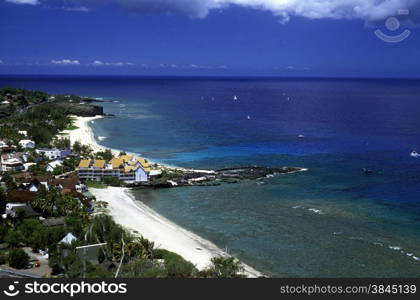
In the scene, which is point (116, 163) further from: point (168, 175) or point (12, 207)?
point (12, 207)

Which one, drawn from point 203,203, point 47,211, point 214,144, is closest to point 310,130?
point 214,144

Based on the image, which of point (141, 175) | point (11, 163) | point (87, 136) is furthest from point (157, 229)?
point (87, 136)

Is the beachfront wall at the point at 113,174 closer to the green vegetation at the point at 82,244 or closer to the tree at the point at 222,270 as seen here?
the green vegetation at the point at 82,244

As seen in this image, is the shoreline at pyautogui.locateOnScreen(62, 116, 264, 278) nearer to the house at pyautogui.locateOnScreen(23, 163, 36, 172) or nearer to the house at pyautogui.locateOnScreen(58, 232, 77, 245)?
the house at pyautogui.locateOnScreen(58, 232, 77, 245)

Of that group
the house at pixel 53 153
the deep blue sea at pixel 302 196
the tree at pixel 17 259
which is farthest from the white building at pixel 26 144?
the tree at pixel 17 259

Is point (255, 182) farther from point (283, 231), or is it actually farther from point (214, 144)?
point (214, 144)

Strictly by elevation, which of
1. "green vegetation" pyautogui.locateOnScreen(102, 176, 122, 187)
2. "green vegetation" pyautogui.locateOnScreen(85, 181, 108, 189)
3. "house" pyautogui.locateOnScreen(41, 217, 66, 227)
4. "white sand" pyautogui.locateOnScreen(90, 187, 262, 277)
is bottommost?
"white sand" pyautogui.locateOnScreen(90, 187, 262, 277)

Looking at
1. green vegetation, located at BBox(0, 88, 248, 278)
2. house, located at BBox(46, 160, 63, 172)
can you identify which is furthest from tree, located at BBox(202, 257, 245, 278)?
house, located at BBox(46, 160, 63, 172)

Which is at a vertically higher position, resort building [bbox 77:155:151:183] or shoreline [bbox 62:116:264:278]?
resort building [bbox 77:155:151:183]
